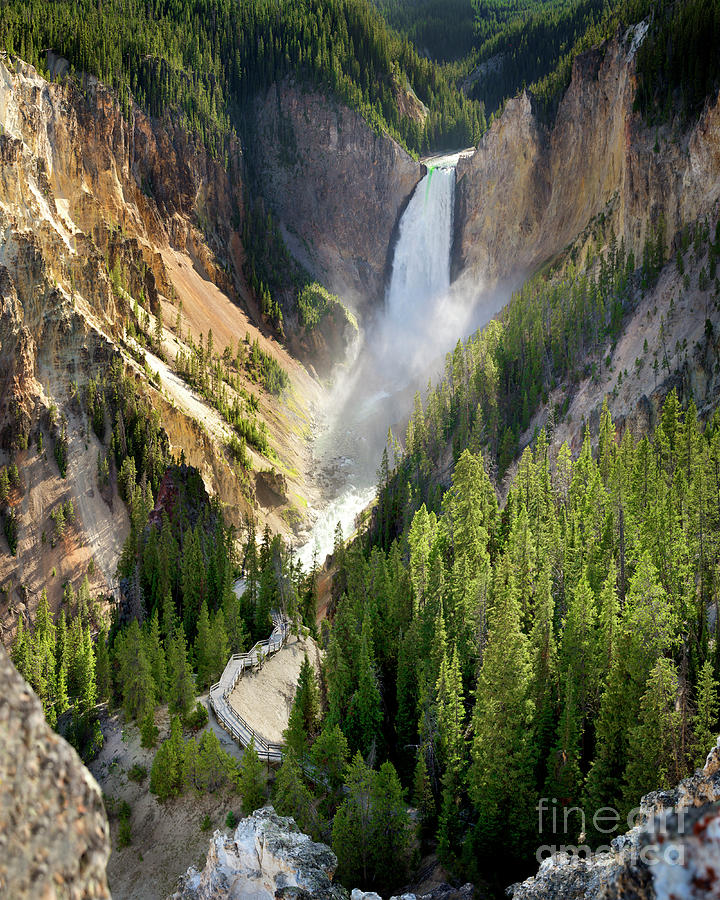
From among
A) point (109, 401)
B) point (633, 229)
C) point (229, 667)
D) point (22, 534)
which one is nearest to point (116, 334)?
point (109, 401)

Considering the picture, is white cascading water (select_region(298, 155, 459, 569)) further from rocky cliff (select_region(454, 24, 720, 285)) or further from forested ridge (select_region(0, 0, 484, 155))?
forested ridge (select_region(0, 0, 484, 155))

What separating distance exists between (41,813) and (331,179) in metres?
143

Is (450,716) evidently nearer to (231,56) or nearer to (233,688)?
(233,688)

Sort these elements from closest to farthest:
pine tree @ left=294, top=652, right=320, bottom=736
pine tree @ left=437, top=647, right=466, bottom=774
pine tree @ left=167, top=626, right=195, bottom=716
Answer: pine tree @ left=437, top=647, right=466, bottom=774, pine tree @ left=294, top=652, right=320, bottom=736, pine tree @ left=167, top=626, right=195, bottom=716

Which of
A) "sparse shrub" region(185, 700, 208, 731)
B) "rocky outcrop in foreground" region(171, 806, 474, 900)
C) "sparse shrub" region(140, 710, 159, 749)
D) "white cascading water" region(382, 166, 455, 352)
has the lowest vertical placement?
"rocky outcrop in foreground" region(171, 806, 474, 900)

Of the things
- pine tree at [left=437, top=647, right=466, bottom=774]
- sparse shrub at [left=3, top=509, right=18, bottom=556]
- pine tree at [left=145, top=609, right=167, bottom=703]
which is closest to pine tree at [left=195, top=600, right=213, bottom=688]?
pine tree at [left=145, top=609, right=167, bottom=703]

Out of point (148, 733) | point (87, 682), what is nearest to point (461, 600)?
point (148, 733)

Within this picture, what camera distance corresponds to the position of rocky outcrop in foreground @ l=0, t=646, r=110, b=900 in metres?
4.91

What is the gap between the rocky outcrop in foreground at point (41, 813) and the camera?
491cm

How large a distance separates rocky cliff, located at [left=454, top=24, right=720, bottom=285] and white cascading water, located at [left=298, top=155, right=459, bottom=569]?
522 cm

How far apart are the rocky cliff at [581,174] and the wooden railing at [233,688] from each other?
52880 millimetres

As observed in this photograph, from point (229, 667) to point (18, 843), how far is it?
1690 inches

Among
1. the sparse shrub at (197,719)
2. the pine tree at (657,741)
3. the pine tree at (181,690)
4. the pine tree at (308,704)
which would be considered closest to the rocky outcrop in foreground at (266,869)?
the pine tree at (657,741)

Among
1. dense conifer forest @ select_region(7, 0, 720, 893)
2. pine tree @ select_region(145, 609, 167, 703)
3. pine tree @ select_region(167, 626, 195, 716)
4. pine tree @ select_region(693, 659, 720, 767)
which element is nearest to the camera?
pine tree @ select_region(693, 659, 720, 767)
